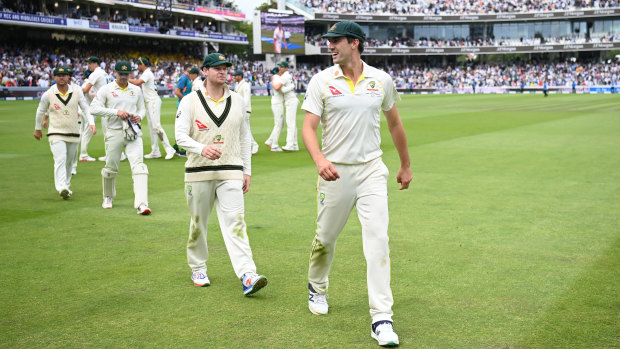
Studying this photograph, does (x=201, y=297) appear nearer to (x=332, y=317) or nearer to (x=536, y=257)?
(x=332, y=317)

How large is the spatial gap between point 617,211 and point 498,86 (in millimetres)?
69591

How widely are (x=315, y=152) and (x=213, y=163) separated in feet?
5.21

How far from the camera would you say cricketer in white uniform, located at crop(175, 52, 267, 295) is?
19.4 feet

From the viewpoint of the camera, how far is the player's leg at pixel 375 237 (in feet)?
15.4

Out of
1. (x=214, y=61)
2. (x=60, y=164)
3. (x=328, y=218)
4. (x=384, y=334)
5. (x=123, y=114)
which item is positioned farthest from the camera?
(x=60, y=164)

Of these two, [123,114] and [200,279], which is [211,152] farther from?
[123,114]

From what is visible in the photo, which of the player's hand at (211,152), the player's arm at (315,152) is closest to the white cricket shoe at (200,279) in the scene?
the player's hand at (211,152)

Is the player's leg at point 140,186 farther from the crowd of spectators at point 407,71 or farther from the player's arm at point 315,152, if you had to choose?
the crowd of spectators at point 407,71

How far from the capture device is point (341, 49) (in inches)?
192

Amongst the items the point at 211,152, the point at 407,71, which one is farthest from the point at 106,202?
the point at 407,71

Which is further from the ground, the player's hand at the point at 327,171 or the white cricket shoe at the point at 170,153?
the player's hand at the point at 327,171

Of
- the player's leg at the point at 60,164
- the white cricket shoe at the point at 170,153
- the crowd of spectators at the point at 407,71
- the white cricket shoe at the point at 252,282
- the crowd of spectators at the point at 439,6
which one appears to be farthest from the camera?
the crowd of spectators at the point at 439,6

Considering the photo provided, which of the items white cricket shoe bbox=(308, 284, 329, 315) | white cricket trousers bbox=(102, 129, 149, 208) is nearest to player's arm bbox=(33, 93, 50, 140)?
white cricket trousers bbox=(102, 129, 149, 208)

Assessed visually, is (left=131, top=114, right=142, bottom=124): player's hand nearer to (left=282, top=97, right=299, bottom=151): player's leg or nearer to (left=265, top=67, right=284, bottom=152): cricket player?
(left=265, top=67, right=284, bottom=152): cricket player
